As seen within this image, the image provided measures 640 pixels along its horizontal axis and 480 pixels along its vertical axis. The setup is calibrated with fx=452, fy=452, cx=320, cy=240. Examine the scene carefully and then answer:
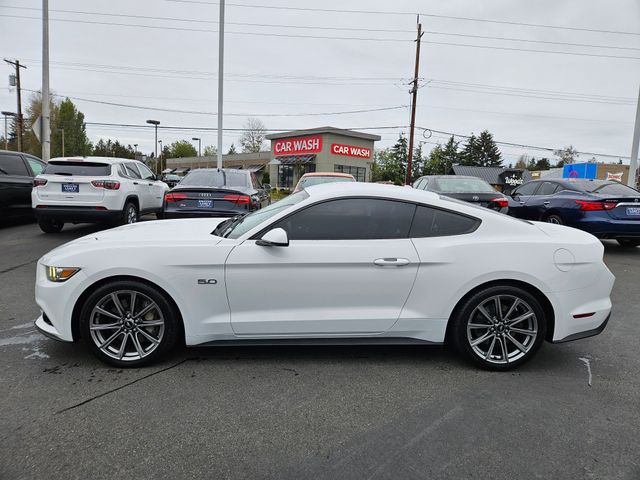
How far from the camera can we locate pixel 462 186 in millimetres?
10242

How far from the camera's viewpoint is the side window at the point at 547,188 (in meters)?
9.80

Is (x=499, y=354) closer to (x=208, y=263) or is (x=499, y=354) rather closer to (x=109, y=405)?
(x=208, y=263)

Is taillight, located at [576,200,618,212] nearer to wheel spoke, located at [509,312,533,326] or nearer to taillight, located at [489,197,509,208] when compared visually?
taillight, located at [489,197,509,208]

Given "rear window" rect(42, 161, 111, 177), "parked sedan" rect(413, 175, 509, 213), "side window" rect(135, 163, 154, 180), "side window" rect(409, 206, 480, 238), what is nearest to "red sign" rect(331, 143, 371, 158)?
"parked sedan" rect(413, 175, 509, 213)

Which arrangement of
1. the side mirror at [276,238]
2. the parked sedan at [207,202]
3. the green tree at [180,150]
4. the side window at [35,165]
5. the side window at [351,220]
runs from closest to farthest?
the side mirror at [276,238] → the side window at [351,220] → the parked sedan at [207,202] → the side window at [35,165] → the green tree at [180,150]

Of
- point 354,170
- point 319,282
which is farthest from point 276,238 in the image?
point 354,170

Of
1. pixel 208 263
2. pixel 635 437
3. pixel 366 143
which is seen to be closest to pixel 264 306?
pixel 208 263

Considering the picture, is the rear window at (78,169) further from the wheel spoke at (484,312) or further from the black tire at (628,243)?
the black tire at (628,243)

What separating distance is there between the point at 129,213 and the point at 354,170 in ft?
109

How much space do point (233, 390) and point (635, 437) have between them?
2490 millimetres

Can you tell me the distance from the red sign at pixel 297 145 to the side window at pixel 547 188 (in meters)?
29.7

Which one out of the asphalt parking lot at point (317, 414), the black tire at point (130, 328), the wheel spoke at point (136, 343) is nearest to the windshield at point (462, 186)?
the asphalt parking lot at point (317, 414)

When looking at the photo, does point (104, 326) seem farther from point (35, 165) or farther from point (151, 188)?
point (35, 165)

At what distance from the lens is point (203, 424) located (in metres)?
2.70
